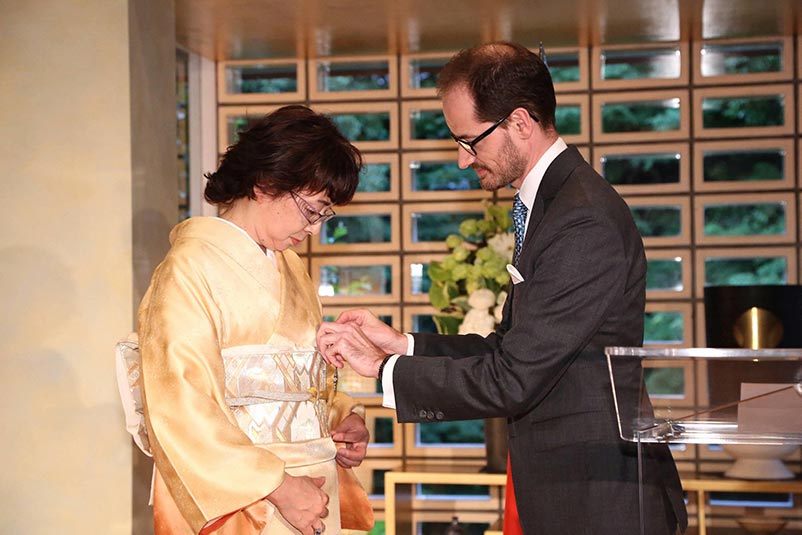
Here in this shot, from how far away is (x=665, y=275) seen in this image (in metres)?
3.88

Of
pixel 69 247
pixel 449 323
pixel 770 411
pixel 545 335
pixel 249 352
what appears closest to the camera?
pixel 770 411

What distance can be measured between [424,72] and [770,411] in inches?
116

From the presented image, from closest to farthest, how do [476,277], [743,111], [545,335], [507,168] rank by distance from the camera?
[545,335], [507,168], [476,277], [743,111]

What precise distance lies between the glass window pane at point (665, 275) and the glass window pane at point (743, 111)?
561 mm

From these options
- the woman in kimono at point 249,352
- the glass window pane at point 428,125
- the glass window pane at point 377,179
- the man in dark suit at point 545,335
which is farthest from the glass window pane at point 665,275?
the woman in kimono at point 249,352

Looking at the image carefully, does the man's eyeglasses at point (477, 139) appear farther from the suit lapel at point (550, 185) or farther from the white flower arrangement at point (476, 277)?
the white flower arrangement at point (476, 277)

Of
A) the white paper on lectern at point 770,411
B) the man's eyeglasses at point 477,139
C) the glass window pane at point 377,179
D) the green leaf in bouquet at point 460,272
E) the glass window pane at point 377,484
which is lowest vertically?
the glass window pane at point 377,484

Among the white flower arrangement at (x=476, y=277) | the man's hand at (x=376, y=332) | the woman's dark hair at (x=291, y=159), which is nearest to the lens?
the woman's dark hair at (x=291, y=159)

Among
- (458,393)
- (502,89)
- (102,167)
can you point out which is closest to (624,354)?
(458,393)

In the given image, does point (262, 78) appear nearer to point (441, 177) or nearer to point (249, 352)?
point (441, 177)

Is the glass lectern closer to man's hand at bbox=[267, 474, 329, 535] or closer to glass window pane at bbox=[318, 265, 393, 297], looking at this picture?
man's hand at bbox=[267, 474, 329, 535]

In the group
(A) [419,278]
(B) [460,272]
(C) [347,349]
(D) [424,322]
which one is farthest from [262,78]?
(C) [347,349]

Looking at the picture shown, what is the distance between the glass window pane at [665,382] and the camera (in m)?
1.34

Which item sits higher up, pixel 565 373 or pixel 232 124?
pixel 232 124
